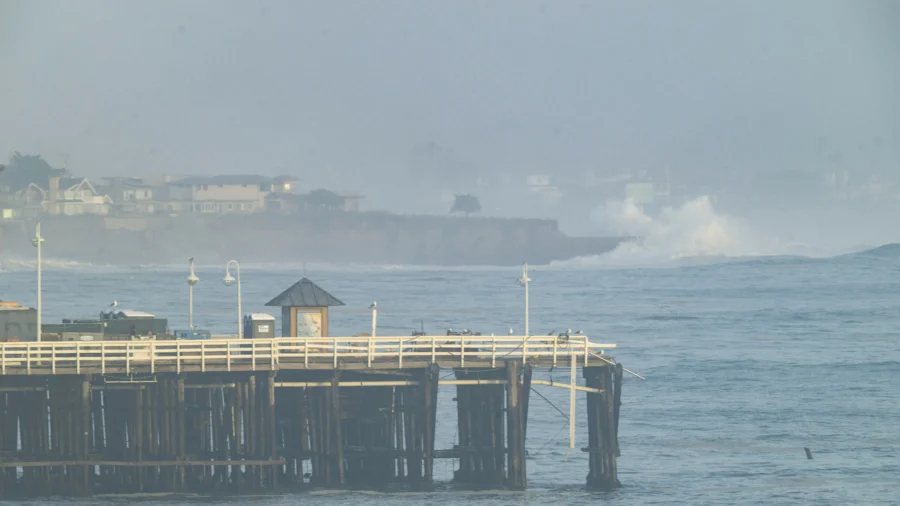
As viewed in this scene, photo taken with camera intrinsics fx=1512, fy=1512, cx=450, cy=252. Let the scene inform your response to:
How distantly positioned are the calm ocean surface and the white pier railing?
13.2 feet

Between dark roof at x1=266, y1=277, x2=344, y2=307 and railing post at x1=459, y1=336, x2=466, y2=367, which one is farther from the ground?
dark roof at x1=266, y1=277, x2=344, y2=307

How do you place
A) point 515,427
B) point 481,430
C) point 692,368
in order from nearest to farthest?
point 515,427, point 481,430, point 692,368

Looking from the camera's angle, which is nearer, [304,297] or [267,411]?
[267,411]

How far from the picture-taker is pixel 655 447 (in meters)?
59.3

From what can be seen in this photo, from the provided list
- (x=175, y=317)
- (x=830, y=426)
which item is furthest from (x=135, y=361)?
(x=175, y=317)

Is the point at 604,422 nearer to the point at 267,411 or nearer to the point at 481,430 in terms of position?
the point at 481,430

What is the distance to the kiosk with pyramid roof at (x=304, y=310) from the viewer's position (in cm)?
5062

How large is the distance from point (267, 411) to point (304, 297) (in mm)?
5376

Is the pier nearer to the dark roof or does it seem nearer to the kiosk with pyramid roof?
the kiosk with pyramid roof

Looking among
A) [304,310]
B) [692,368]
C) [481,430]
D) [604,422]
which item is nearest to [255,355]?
[304,310]

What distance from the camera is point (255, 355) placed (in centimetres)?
4647

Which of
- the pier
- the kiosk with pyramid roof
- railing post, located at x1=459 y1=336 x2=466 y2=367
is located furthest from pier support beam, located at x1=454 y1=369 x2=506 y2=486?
the kiosk with pyramid roof

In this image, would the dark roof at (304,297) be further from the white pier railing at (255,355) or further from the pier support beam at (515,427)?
the pier support beam at (515,427)

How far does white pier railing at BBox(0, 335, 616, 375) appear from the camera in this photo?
4566cm
